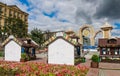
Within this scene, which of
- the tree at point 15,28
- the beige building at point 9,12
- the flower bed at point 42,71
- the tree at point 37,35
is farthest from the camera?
→ the beige building at point 9,12

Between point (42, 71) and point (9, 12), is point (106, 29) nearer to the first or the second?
point (9, 12)

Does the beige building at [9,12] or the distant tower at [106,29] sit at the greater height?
the beige building at [9,12]

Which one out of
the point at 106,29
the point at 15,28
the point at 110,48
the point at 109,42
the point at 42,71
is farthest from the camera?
the point at 15,28

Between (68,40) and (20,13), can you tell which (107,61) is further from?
(20,13)

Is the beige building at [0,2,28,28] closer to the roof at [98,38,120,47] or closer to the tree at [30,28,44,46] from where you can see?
the tree at [30,28,44,46]

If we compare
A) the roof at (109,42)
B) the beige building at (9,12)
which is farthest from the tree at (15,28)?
the roof at (109,42)

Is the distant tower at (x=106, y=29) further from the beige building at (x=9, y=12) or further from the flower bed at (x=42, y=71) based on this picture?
the flower bed at (x=42, y=71)

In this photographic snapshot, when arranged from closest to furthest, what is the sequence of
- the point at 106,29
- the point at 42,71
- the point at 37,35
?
the point at 42,71
the point at 106,29
the point at 37,35

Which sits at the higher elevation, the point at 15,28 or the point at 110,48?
the point at 15,28

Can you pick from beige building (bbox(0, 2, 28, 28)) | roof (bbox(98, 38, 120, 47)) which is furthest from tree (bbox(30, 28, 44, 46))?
roof (bbox(98, 38, 120, 47))

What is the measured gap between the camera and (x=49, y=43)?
1123 inches

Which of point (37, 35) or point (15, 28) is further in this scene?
point (37, 35)

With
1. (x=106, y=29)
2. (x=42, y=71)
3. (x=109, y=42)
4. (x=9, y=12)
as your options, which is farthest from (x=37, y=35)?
(x=42, y=71)

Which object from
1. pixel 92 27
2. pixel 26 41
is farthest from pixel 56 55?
pixel 92 27
